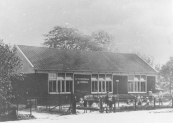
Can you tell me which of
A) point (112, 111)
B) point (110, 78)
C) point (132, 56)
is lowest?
point (112, 111)

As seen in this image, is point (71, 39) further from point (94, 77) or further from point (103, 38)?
point (94, 77)

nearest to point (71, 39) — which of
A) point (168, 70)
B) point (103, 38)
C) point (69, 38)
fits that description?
point (69, 38)

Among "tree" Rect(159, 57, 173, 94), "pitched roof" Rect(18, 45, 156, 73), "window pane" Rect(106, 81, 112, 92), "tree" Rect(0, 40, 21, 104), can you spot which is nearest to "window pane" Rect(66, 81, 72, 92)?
"pitched roof" Rect(18, 45, 156, 73)

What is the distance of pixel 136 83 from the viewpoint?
3403cm

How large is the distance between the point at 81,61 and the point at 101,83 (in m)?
2.95

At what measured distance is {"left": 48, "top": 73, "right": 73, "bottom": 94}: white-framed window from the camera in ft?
93.2

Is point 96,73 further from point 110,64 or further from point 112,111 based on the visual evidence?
point 112,111

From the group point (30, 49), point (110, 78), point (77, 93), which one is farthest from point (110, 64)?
point (30, 49)

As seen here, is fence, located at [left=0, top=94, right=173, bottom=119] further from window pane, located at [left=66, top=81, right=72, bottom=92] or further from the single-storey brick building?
→ the single-storey brick building

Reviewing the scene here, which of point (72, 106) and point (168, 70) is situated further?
point (168, 70)

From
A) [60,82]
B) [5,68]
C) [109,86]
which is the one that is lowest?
[109,86]

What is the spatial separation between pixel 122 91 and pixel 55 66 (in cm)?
802

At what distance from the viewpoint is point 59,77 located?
29.0m

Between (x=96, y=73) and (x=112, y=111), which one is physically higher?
(x=96, y=73)
